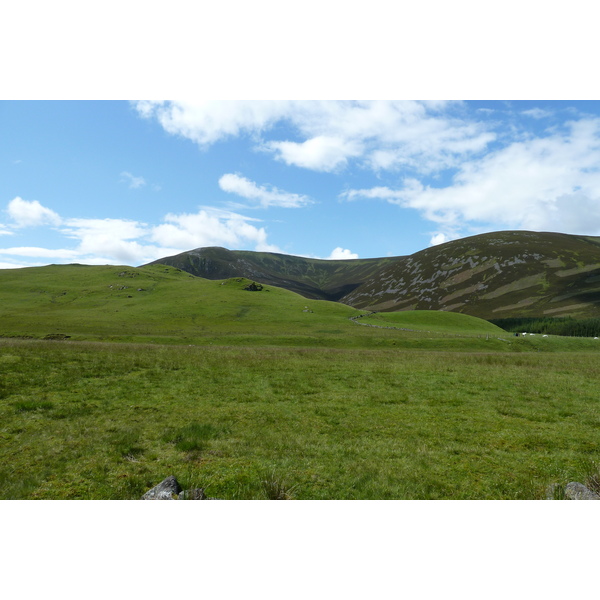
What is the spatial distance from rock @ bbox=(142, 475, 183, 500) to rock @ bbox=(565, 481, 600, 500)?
9451 mm

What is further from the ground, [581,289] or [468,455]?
[581,289]

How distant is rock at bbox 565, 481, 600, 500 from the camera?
25.2 ft

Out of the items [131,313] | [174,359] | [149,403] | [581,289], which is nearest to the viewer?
[149,403]

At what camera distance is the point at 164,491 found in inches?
315

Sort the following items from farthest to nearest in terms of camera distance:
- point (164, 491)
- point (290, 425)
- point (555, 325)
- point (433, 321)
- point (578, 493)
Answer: point (555, 325)
point (433, 321)
point (290, 425)
point (164, 491)
point (578, 493)

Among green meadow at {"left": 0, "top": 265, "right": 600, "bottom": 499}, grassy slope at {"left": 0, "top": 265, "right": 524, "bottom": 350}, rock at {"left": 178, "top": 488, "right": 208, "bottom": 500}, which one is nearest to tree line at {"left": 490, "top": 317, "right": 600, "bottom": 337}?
grassy slope at {"left": 0, "top": 265, "right": 524, "bottom": 350}

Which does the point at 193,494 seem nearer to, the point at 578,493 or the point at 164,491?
the point at 164,491

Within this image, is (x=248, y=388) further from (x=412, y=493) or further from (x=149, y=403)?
(x=412, y=493)

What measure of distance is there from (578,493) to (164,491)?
972cm

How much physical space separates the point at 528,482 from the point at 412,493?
3.41 meters

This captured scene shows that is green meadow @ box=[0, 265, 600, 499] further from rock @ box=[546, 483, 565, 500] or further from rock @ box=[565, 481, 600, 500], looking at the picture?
rock @ box=[565, 481, 600, 500]

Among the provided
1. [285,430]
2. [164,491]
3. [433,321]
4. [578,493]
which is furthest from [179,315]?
[578,493]

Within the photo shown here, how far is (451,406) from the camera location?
17156 millimetres

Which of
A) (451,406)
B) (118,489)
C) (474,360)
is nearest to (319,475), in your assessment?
(118,489)
